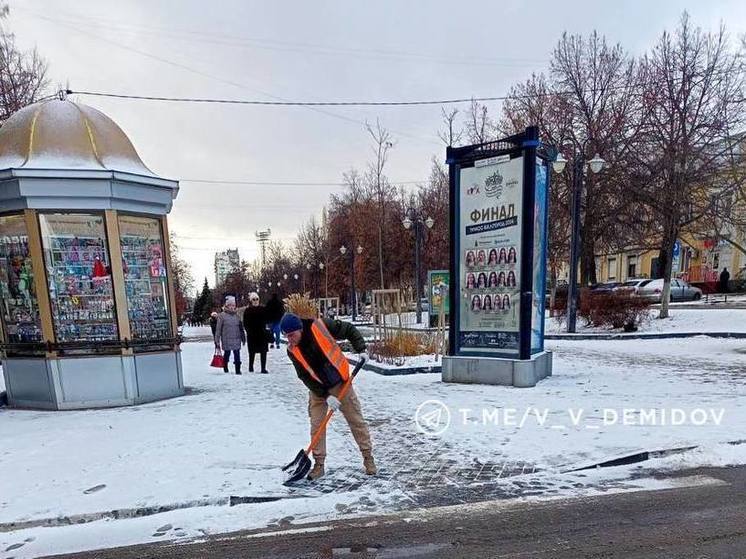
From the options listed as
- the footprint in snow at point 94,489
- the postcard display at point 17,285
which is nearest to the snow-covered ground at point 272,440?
the footprint in snow at point 94,489

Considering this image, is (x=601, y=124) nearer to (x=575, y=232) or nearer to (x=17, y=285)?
(x=575, y=232)

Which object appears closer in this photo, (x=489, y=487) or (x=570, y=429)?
(x=489, y=487)

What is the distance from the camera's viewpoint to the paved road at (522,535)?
3486mm

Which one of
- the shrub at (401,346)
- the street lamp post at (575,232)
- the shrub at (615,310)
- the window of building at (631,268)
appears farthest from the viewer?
the window of building at (631,268)

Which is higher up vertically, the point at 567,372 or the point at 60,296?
the point at 60,296

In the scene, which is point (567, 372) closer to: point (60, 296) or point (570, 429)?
point (570, 429)

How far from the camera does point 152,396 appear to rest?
8.51 m

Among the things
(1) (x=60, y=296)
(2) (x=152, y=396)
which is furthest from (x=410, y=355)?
(1) (x=60, y=296)

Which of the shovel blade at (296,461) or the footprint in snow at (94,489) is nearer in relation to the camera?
the footprint in snow at (94,489)

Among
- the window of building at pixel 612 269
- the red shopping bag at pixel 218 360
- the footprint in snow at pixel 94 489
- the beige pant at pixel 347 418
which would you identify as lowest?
the window of building at pixel 612 269

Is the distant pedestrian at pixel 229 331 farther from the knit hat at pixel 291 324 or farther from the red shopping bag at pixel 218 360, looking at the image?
the knit hat at pixel 291 324

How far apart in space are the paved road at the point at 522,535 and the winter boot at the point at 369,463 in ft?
2.87

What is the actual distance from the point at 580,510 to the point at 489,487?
82 cm

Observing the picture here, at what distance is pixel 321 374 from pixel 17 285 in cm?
631
